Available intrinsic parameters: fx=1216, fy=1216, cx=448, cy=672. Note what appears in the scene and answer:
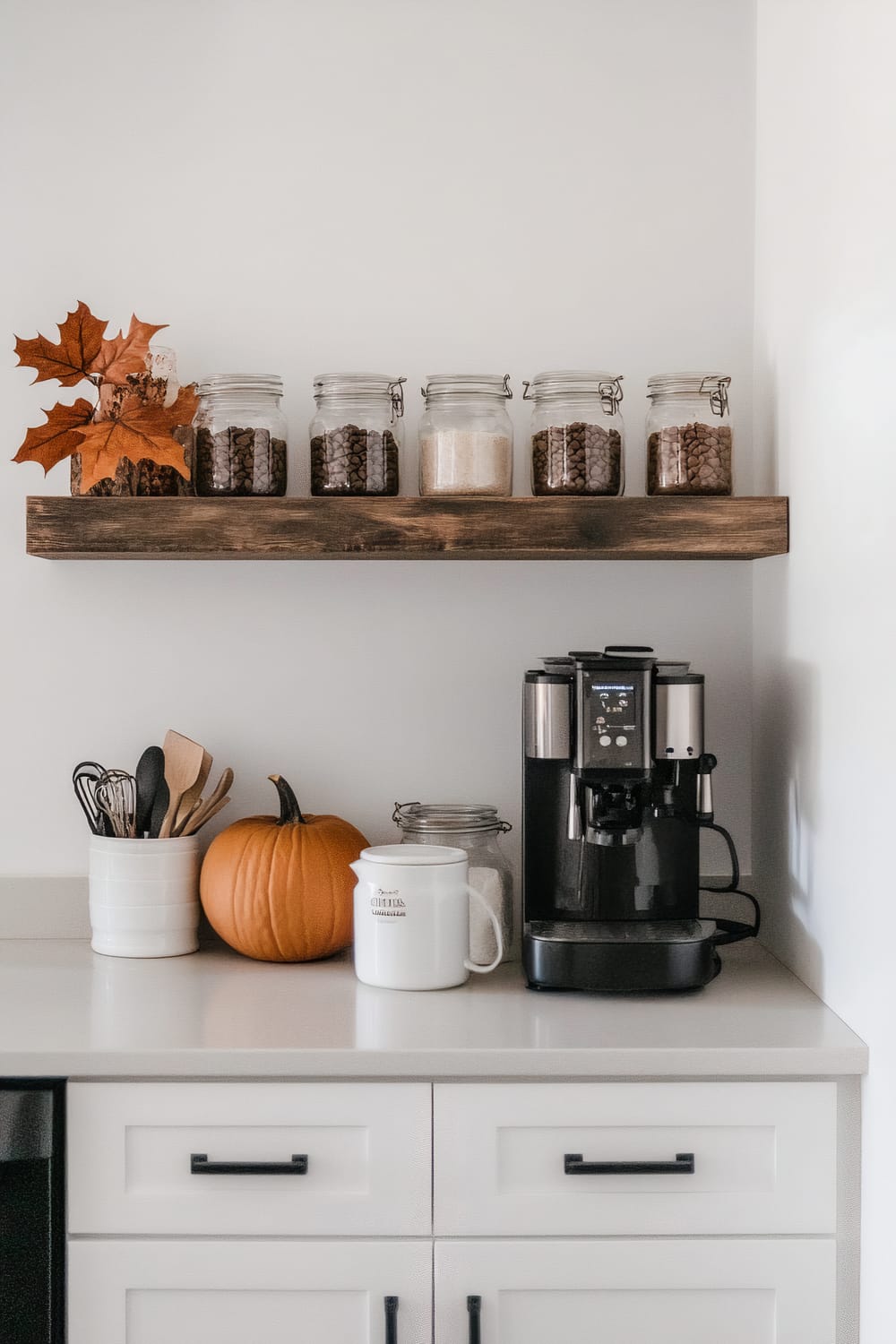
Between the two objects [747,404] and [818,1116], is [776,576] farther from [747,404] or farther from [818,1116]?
[818,1116]

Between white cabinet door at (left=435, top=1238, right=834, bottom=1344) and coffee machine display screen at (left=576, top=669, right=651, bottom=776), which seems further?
coffee machine display screen at (left=576, top=669, right=651, bottom=776)

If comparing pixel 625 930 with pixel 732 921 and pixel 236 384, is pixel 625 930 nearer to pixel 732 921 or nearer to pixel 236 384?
pixel 732 921

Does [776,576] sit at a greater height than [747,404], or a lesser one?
lesser

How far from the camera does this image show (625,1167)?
1.36 meters

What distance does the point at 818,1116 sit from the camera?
4.49ft

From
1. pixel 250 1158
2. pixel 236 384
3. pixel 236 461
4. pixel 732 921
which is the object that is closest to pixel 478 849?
pixel 732 921

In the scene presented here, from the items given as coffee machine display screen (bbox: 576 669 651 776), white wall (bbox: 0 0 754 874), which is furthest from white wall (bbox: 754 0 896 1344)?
coffee machine display screen (bbox: 576 669 651 776)

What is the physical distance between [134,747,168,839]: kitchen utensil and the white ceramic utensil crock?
0.19ft

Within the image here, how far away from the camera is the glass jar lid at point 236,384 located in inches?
67.8

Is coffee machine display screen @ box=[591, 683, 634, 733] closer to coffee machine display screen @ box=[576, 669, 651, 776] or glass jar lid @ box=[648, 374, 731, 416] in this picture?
coffee machine display screen @ box=[576, 669, 651, 776]

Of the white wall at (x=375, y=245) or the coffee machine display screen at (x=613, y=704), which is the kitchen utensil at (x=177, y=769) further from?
the coffee machine display screen at (x=613, y=704)

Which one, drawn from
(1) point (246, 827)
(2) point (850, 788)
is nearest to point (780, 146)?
(2) point (850, 788)

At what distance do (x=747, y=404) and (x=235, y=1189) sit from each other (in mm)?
1328

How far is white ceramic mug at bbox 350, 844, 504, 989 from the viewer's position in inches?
61.4
